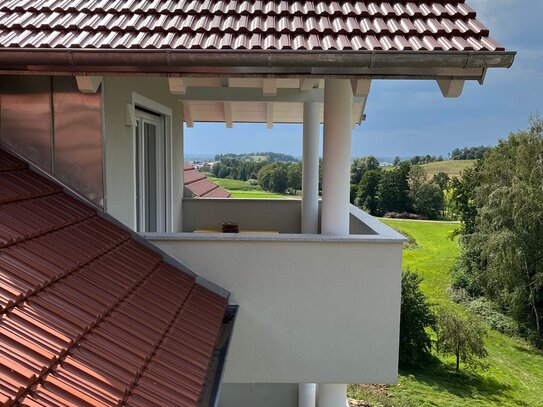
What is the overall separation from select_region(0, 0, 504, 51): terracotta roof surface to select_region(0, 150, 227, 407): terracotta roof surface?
129 cm

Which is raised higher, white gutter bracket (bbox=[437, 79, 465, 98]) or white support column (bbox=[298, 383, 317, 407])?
white gutter bracket (bbox=[437, 79, 465, 98])

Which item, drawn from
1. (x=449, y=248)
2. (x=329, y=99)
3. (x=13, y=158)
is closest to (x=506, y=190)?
(x=449, y=248)

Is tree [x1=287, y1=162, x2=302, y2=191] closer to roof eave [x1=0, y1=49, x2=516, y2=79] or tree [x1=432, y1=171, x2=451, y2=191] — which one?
roof eave [x1=0, y1=49, x2=516, y2=79]

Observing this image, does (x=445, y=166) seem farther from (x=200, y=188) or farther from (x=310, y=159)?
(x=310, y=159)

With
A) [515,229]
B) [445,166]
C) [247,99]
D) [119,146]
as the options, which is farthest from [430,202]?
[119,146]

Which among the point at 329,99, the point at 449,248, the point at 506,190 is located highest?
the point at 329,99

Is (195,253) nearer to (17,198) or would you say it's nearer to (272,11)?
(17,198)

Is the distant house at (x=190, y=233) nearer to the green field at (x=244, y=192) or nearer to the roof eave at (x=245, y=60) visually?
the roof eave at (x=245, y=60)

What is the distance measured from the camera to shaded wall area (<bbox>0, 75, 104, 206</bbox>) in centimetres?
465

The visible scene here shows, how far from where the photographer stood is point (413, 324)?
2570cm

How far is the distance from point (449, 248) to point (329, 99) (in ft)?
153

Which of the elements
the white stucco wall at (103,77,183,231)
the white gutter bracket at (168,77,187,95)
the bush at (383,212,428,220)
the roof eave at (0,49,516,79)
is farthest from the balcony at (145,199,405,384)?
the bush at (383,212,428,220)

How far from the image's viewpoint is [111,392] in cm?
244

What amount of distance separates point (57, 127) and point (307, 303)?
296cm
